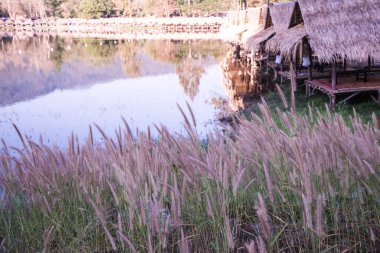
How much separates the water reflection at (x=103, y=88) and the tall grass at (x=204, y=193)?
452 centimetres

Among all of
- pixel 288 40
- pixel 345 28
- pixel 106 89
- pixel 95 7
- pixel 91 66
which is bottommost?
pixel 106 89

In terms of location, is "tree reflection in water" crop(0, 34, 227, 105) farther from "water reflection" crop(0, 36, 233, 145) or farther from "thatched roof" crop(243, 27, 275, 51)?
"thatched roof" crop(243, 27, 275, 51)

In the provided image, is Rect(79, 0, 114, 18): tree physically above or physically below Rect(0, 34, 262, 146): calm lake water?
above

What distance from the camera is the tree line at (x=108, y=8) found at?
6084 centimetres

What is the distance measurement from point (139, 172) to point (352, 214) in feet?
3.28

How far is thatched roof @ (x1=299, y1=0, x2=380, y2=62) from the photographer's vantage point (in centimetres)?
879

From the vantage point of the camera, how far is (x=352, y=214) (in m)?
2.00

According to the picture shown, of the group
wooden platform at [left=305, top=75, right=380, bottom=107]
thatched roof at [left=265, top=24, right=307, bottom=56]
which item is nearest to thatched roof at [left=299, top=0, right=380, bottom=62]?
wooden platform at [left=305, top=75, right=380, bottom=107]

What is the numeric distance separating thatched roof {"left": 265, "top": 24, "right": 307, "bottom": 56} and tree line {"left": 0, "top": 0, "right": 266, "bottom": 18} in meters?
45.9

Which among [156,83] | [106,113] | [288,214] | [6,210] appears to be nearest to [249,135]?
[288,214]

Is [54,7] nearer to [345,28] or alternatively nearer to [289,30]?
[289,30]

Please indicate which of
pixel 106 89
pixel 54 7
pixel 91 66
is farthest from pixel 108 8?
pixel 106 89

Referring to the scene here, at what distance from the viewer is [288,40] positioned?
1141 cm

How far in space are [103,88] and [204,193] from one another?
1687 cm
